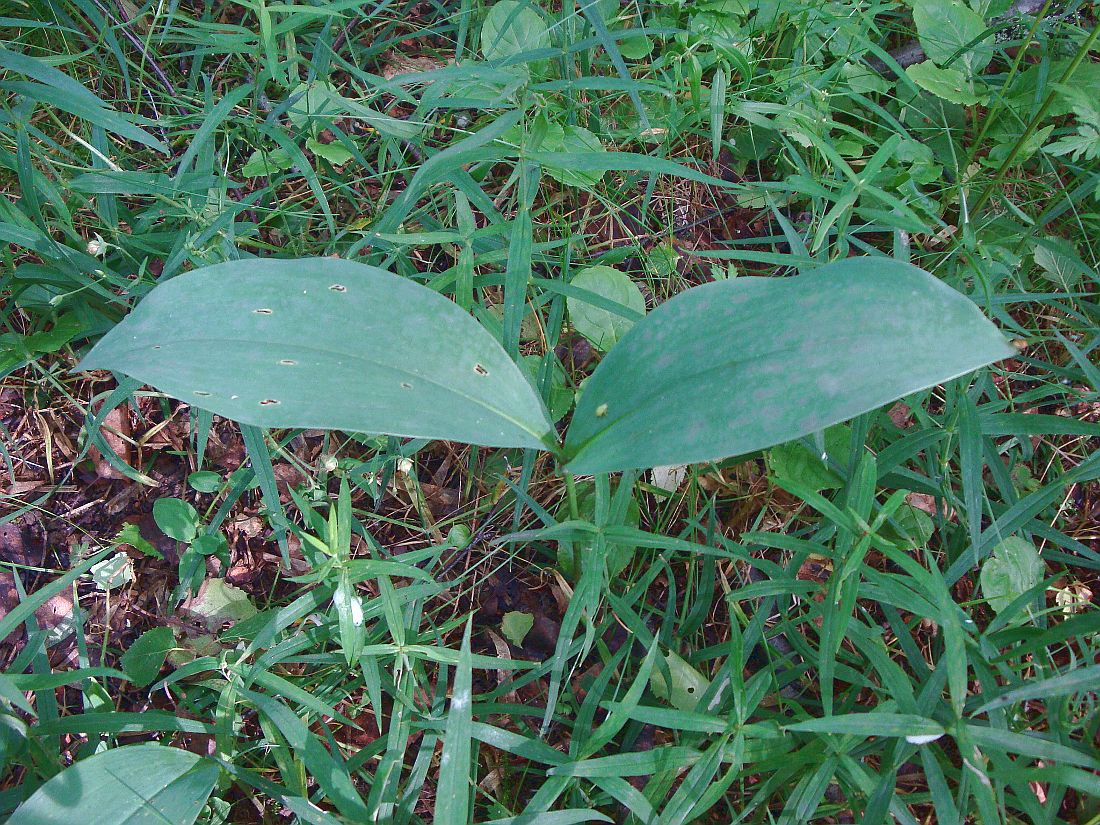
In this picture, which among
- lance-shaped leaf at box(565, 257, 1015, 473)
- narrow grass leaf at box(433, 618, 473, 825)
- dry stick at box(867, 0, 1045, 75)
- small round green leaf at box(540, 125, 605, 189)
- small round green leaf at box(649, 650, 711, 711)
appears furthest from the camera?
dry stick at box(867, 0, 1045, 75)

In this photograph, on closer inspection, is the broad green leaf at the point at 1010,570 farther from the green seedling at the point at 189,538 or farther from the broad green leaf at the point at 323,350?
the green seedling at the point at 189,538

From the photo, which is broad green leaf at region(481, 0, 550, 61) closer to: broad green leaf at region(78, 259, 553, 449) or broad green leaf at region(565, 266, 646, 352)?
broad green leaf at region(565, 266, 646, 352)

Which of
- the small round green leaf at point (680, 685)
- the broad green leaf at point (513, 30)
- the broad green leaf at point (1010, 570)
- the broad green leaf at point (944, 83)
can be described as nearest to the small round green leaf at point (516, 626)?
the small round green leaf at point (680, 685)

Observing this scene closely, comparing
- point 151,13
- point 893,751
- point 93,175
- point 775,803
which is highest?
point 151,13

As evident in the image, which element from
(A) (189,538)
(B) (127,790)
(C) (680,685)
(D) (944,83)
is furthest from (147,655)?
Answer: (D) (944,83)

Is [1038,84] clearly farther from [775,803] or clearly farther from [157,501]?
[157,501]

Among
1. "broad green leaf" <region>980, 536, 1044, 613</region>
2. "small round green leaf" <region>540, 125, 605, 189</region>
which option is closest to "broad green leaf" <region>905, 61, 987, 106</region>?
"small round green leaf" <region>540, 125, 605, 189</region>

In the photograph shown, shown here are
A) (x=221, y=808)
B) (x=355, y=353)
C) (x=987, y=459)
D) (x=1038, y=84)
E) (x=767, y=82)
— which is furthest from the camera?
(x=767, y=82)

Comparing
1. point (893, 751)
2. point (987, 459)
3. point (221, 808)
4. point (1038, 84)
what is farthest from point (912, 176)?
point (221, 808)
